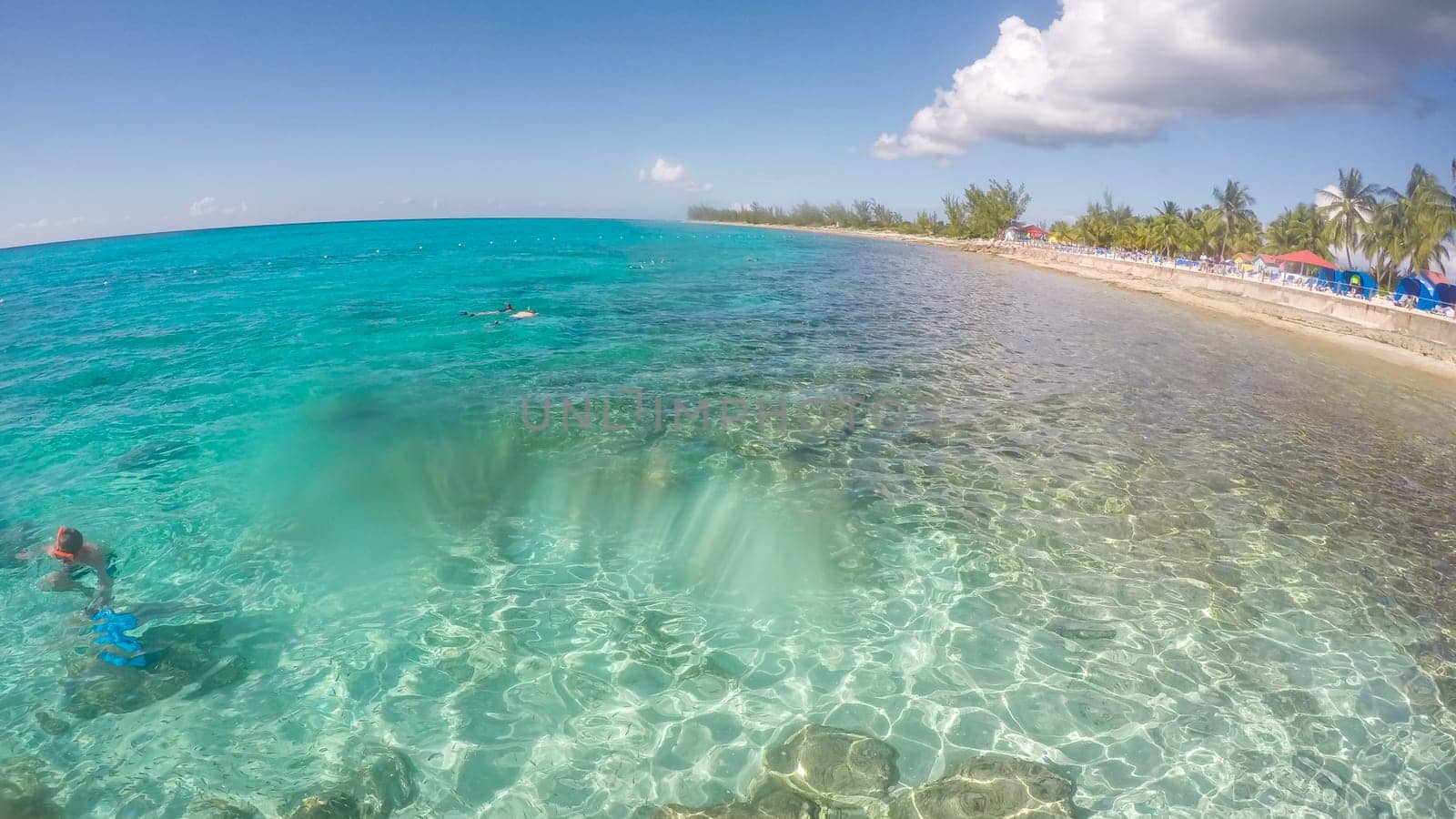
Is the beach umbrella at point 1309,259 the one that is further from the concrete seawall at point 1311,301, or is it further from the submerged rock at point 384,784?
the submerged rock at point 384,784

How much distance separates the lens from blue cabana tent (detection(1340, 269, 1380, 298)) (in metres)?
40.7

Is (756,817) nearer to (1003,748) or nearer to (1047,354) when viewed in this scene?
(1003,748)

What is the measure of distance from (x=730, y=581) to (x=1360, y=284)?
52575 millimetres

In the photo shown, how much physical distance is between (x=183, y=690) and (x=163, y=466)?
1019 centimetres

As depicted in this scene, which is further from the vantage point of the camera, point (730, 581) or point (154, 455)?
point (154, 455)

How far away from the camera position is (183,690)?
28.9ft

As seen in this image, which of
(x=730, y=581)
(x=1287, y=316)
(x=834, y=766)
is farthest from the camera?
(x=1287, y=316)

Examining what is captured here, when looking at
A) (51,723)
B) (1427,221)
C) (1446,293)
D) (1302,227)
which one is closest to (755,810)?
(51,723)

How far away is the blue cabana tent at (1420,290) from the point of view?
35.1 metres

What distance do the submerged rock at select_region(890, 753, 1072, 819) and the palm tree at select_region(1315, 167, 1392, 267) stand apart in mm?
67649

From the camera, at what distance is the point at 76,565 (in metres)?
10.7

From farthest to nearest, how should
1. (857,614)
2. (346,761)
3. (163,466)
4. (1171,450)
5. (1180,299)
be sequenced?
(1180,299), (1171,450), (163,466), (857,614), (346,761)

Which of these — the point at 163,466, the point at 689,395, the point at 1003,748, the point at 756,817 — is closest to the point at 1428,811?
the point at 1003,748

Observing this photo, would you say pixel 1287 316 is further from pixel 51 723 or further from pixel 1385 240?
pixel 51 723
